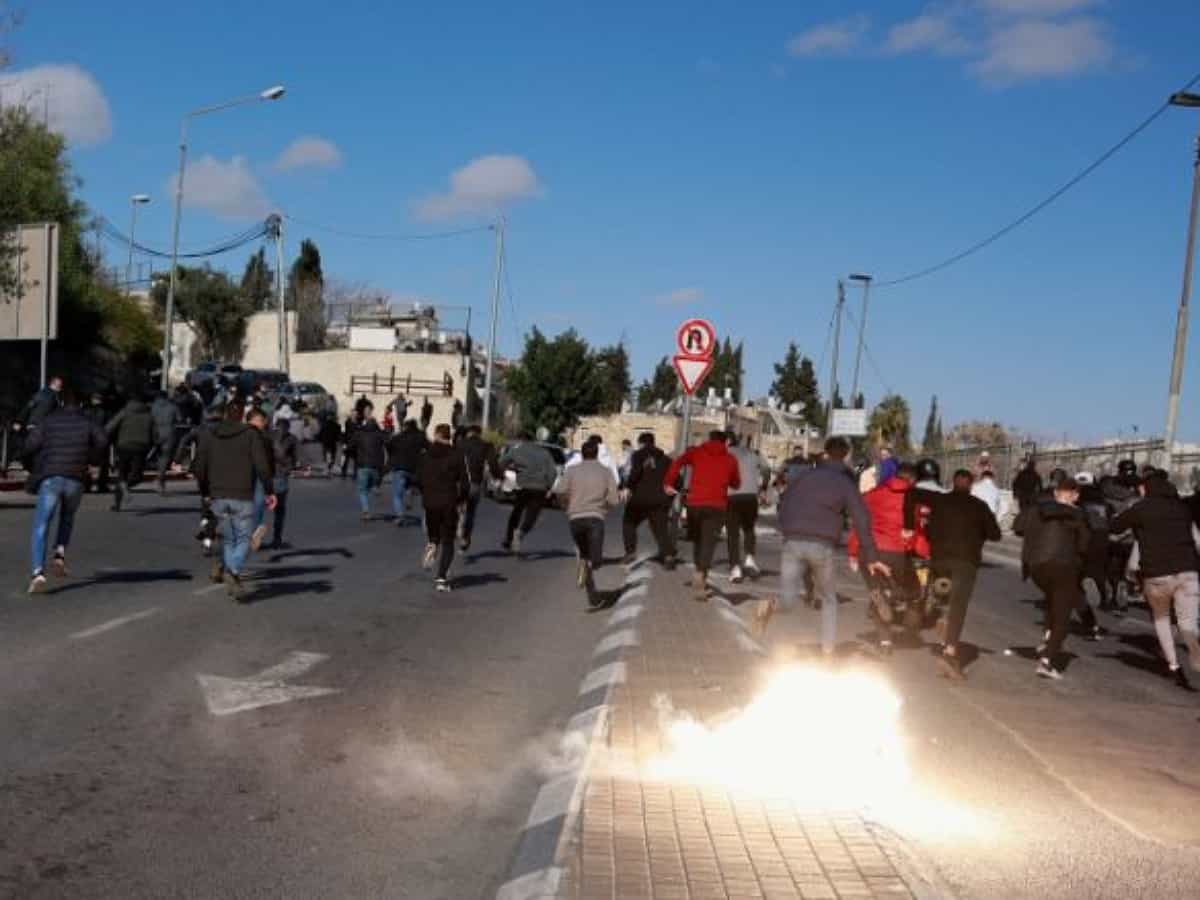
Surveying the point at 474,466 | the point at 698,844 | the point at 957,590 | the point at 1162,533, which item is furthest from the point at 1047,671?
the point at 474,466

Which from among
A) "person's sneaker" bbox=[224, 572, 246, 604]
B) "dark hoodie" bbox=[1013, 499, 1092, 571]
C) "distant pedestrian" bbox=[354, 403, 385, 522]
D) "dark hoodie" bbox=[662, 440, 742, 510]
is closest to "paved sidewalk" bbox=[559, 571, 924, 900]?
"dark hoodie" bbox=[1013, 499, 1092, 571]

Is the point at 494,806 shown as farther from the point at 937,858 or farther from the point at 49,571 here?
the point at 49,571

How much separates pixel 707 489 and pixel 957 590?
3666 millimetres

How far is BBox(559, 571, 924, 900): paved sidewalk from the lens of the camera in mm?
4906

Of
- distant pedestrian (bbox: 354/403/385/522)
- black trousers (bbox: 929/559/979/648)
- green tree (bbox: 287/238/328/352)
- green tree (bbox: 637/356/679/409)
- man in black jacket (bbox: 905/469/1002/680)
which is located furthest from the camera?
green tree (bbox: 637/356/679/409)

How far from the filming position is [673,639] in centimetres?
1121

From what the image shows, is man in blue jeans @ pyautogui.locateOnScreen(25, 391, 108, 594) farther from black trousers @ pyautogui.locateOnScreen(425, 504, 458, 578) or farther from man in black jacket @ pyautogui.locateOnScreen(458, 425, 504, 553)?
man in black jacket @ pyautogui.locateOnScreen(458, 425, 504, 553)

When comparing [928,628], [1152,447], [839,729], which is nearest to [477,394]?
[1152,447]

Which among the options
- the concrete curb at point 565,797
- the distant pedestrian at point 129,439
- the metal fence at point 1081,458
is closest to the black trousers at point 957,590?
the concrete curb at point 565,797

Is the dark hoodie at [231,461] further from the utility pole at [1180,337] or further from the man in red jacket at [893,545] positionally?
the utility pole at [1180,337]

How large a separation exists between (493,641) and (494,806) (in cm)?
511

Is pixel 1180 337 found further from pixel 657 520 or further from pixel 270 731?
pixel 270 731

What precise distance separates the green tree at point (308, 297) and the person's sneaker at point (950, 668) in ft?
231

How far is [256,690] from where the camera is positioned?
8.55 meters
